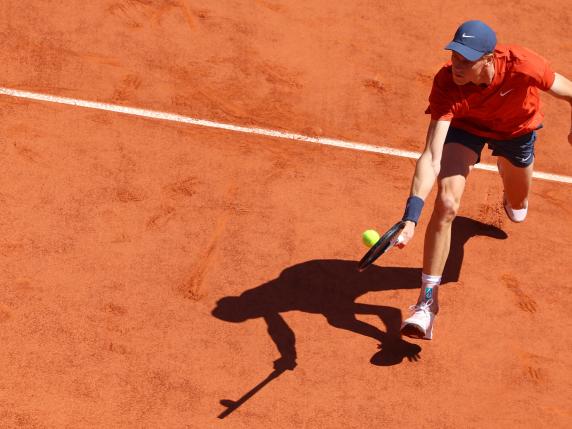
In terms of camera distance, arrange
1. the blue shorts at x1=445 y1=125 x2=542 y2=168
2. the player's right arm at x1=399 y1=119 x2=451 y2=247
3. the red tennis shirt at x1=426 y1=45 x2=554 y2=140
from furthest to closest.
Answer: the blue shorts at x1=445 y1=125 x2=542 y2=168 < the red tennis shirt at x1=426 y1=45 x2=554 y2=140 < the player's right arm at x1=399 y1=119 x2=451 y2=247

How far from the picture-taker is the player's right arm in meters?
7.17

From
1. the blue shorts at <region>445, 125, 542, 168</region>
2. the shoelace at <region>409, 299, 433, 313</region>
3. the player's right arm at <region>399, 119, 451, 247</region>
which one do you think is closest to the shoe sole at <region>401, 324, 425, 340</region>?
the shoelace at <region>409, 299, 433, 313</region>

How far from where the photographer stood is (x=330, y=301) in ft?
27.5

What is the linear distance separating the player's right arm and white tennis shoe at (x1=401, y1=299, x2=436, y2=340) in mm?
957

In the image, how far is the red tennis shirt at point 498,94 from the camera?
24.7 feet

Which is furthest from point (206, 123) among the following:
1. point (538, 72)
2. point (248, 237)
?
point (538, 72)

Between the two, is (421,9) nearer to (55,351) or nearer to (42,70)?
(42,70)

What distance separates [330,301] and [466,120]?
1870mm

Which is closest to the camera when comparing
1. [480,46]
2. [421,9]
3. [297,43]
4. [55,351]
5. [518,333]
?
[480,46]

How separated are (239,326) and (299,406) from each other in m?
0.90

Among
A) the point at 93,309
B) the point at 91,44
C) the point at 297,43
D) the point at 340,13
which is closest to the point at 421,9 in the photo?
the point at 340,13

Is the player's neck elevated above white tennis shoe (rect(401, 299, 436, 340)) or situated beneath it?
elevated above

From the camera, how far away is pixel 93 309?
313 inches

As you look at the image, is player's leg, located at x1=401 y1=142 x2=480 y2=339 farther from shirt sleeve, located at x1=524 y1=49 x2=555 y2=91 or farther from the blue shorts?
shirt sleeve, located at x1=524 y1=49 x2=555 y2=91
